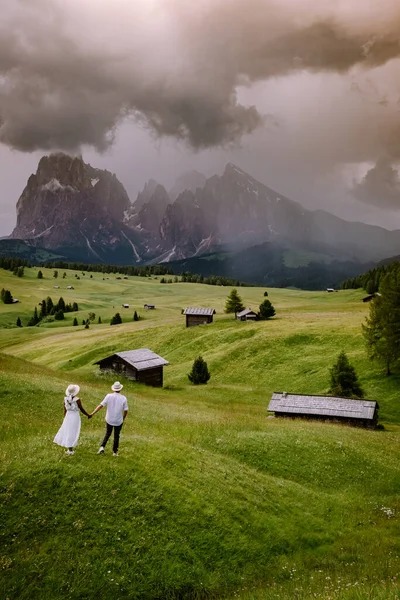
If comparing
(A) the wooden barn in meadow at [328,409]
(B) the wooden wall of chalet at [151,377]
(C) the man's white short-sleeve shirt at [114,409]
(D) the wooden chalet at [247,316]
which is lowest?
(B) the wooden wall of chalet at [151,377]

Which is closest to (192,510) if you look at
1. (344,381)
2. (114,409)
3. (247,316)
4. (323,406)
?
(114,409)

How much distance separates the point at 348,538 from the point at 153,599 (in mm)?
10185

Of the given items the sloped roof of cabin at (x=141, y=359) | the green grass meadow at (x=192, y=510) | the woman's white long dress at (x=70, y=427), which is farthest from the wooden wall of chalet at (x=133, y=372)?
the woman's white long dress at (x=70, y=427)

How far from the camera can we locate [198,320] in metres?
117

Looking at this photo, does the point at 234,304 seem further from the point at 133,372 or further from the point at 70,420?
the point at 70,420

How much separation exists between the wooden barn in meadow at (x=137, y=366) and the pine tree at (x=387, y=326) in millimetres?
34185

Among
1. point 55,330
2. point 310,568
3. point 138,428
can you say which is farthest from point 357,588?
point 55,330

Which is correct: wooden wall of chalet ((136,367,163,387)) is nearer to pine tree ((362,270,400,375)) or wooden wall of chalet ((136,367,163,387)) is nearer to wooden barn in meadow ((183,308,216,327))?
pine tree ((362,270,400,375))

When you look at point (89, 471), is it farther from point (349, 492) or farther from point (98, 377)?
point (98, 377)

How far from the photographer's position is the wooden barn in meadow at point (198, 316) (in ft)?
379

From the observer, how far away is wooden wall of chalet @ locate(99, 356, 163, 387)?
65.8 metres

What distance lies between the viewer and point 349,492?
2545 centimetres

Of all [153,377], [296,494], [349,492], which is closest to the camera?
[296,494]

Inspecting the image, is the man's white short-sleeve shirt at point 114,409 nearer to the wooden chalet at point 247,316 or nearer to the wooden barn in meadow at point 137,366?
the wooden barn in meadow at point 137,366
